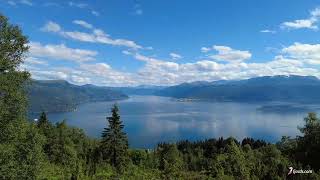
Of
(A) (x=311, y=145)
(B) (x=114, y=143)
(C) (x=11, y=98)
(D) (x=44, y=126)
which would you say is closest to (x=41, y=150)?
(C) (x=11, y=98)

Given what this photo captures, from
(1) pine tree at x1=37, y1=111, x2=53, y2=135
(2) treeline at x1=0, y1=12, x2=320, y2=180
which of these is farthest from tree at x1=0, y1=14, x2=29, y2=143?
(1) pine tree at x1=37, y1=111, x2=53, y2=135

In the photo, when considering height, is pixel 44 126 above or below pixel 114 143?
above

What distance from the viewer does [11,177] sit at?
57.3ft

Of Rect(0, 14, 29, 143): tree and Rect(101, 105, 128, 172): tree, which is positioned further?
Rect(101, 105, 128, 172): tree

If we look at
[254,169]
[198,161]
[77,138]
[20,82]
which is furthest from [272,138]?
[20,82]

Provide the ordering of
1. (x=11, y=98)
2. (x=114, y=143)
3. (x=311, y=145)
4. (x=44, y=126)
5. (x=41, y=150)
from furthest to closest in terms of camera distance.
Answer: (x=44, y=126), (x=114, y=143), (x=311, y=145), (x=41, y=150), (x=11, y=98)

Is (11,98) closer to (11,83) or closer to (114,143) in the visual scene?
(11,83)

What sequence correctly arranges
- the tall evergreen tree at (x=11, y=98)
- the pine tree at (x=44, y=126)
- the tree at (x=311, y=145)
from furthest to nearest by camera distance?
the pine tree at (x=44, y=126) < the tree at (x=311, y=145) < the tall evergreen tree at (x=11, y=98)

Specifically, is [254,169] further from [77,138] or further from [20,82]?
[77,138]

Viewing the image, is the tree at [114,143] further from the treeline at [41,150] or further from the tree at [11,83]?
the tree at [11,83]

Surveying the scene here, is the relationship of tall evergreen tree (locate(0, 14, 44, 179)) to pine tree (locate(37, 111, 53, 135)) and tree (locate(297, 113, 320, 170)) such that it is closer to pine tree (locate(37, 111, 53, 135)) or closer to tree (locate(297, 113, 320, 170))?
tree (locate(297, 113, 320, 170))

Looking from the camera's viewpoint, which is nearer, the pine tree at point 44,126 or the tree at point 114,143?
the tree at point 114,143

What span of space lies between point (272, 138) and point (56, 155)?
149703mm

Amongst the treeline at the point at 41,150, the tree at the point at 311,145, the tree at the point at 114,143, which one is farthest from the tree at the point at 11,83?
the tree at the point at 114,143
